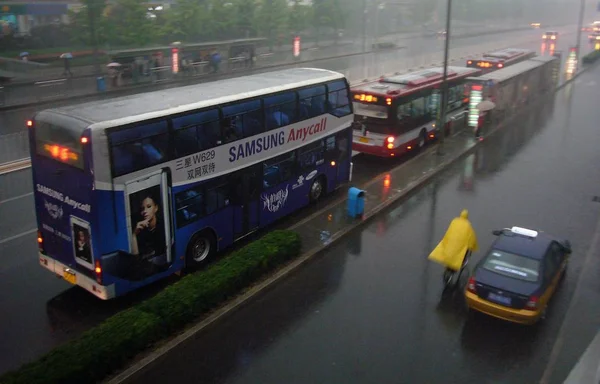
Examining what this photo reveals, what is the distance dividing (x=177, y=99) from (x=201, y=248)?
3388mm

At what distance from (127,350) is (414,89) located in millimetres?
16245

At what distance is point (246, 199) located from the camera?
13859 mm

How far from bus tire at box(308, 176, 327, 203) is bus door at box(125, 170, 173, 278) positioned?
5866 mm

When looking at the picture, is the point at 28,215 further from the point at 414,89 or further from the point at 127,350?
the point at 414,89

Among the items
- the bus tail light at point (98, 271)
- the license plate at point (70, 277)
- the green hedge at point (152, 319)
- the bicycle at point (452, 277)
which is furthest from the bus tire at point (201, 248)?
the bicycle at point (452, 277)

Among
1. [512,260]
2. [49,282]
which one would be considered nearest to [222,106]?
[49,282]

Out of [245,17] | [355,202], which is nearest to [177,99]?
[355,202]

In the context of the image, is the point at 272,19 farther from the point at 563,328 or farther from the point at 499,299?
the point at 563,328

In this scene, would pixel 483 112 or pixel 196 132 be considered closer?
pixel 196 132

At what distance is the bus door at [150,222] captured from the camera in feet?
35.3

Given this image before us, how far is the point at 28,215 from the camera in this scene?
1572cm

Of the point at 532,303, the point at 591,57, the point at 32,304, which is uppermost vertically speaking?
the point at 591,57

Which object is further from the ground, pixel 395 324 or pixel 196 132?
pixel 196 132

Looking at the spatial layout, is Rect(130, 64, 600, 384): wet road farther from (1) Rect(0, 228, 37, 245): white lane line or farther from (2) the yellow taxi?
(1) Rect(0, 228, 37, 245): white lane line
